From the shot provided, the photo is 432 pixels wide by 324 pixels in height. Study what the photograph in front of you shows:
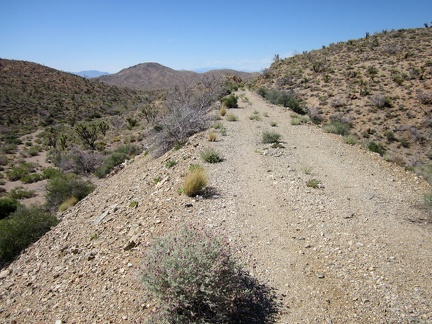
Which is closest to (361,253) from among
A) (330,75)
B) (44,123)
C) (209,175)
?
(209,175)

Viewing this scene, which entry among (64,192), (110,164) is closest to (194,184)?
(64,192)

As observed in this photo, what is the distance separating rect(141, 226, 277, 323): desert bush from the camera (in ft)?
11.7

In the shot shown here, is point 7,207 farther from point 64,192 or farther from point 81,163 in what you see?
point 81,163

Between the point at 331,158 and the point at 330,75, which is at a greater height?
the point at 330,75

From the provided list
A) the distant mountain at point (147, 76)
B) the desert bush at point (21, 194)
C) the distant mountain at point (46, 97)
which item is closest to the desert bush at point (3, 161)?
the desert bush at point (21, 194)

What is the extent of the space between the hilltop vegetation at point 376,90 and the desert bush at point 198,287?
8.55 meters

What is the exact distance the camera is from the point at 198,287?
3572mm

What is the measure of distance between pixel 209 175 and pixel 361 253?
5087mm

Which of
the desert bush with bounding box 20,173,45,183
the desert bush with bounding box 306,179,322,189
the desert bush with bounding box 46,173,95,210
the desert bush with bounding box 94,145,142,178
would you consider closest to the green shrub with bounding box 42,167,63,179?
the desert bush with bounding box 20,173,45,183

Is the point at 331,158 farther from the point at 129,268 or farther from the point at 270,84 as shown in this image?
the point at 270,84

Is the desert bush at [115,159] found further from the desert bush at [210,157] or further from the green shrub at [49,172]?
the desert bush at [210,157]

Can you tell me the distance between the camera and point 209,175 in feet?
29.9

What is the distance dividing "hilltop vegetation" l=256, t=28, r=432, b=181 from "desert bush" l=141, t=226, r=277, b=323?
8546mm

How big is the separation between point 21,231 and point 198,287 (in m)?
8.42
